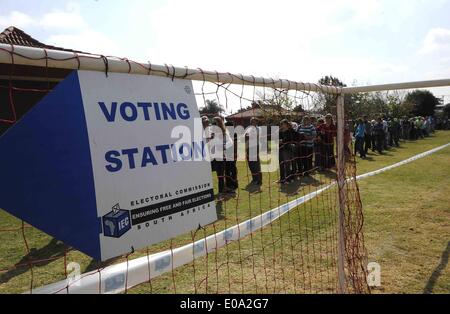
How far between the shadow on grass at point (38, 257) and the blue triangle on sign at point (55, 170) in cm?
319

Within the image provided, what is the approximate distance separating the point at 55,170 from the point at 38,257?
4.02 m

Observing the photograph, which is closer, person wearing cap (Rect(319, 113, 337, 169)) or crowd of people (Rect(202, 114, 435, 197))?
crowd of people (Rect(202, 114, 435, 197))

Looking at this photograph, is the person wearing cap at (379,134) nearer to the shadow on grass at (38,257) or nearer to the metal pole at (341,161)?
the metal pole at (341,161)

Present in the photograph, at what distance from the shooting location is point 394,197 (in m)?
7.96

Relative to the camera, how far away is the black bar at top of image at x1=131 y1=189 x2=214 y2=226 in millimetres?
1860

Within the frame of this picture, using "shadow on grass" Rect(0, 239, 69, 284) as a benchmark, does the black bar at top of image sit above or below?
above

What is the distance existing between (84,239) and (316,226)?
15.7 feet

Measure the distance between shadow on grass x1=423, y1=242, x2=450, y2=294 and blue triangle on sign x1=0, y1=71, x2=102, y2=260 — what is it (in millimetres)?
3525

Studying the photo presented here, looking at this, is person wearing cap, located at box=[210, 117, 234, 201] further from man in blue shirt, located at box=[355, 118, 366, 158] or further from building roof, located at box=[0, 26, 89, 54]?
building roof, located at box=[0, 26, 89, 54]

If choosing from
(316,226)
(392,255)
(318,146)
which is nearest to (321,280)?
(392,255)

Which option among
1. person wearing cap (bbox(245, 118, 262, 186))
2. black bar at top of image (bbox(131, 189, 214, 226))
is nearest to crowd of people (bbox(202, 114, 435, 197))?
person wearing cap (bbox(245, 118, 262, 186))

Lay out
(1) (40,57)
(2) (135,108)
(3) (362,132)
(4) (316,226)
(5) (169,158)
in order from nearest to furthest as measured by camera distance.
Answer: (1) (40,57) → (2) (135,108) → (5) (169,158) → (4) (316,226) → (3) (362,132)
